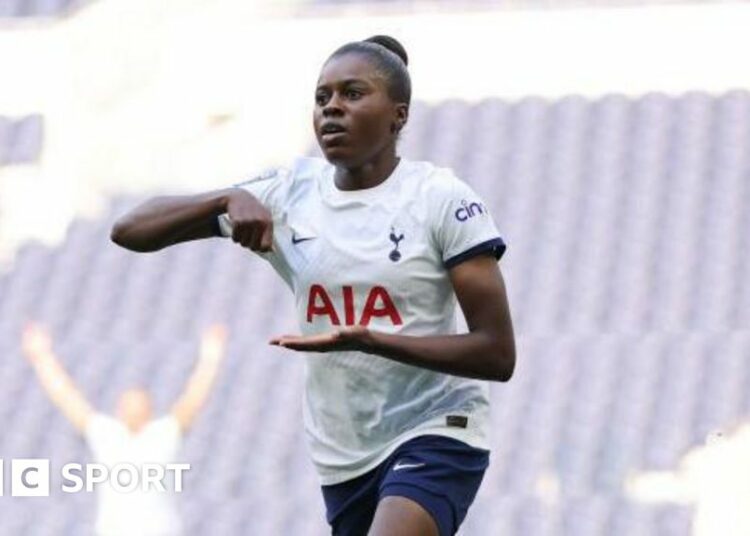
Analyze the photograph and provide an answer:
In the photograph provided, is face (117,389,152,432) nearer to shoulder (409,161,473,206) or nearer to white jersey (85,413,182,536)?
white jersey (85,413,182,536)

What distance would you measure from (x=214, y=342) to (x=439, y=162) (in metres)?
1.32

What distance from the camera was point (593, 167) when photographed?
11578mm

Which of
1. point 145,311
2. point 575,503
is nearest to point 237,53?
point 145,311

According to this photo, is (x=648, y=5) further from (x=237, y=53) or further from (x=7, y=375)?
(x=7, y=375)

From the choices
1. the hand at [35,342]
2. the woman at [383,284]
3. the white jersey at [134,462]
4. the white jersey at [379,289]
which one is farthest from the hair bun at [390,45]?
the hand at [35,342]

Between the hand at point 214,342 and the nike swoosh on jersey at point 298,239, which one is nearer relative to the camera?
the nike swoosh on jersey at point 298,239

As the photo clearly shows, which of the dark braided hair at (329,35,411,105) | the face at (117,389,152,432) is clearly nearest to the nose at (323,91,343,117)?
the dark braided hair at (329,35,411,105)

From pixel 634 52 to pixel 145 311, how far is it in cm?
248

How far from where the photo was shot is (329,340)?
192 inches

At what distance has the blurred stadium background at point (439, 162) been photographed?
10492 mm

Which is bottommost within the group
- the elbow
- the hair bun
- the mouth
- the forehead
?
the elbow

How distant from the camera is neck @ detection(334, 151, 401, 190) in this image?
17.6 ft

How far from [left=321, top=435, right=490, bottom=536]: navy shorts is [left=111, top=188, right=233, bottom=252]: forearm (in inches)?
24.3

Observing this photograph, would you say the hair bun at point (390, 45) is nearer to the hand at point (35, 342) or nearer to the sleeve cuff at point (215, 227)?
the sleeve cuff at point (215, 227)
